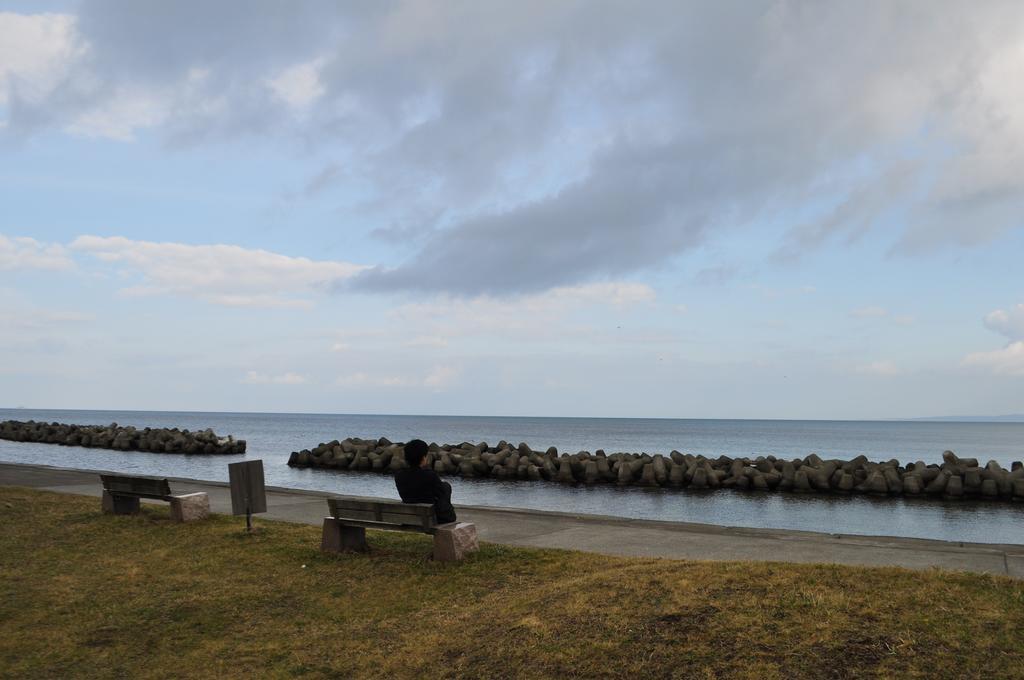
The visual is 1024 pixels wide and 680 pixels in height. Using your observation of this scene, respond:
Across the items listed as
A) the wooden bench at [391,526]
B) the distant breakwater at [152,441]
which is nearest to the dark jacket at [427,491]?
the wooden bench at [391,526]

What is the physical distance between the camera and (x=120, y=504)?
12.1 metres

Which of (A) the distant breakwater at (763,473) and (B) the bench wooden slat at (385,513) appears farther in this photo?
(A) the distant breakwater at (763,473)

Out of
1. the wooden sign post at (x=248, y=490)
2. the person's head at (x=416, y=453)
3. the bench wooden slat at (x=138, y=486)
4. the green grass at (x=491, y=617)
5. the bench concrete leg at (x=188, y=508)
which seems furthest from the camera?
the bench wooden slat at (x=138, y=486)


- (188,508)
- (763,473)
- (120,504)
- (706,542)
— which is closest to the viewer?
(706,542)

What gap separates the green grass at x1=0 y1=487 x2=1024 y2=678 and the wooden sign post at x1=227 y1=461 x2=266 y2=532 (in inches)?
49.6

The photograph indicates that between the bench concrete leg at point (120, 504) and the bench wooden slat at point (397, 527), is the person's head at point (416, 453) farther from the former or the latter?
the bench concrete leg at point (120, 504)

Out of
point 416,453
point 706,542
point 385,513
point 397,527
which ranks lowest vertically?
point 706,542

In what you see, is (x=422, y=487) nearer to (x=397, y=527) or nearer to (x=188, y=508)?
(x=397, y=527)

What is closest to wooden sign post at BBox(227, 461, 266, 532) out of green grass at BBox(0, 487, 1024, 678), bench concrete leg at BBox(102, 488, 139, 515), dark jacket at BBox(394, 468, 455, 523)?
green grass at BBox(0, 487, 1024, 678)

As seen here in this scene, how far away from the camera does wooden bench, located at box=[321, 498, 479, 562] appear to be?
8344 mm

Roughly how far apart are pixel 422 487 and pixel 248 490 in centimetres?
305

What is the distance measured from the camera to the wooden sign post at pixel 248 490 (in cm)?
1048

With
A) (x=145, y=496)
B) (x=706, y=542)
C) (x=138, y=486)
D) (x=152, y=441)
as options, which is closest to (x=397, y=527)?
(x=706, y=542)

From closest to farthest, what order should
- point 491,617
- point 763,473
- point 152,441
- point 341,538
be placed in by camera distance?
point 491,617 → point 341,538 → point 763,473 → point 152,441
